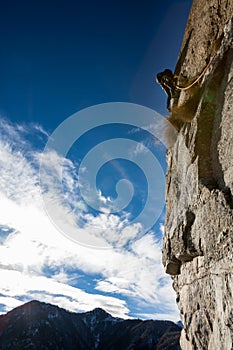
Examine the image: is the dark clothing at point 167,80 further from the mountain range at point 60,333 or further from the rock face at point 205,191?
the mountain range at point 60,333

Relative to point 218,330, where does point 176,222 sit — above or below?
above

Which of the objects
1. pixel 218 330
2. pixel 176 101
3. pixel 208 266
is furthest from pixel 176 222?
pixel 176 101

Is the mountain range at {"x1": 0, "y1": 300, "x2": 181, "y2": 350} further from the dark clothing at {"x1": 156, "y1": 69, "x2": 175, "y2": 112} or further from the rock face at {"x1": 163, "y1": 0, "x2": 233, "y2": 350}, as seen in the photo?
the dark clothing at {"x1": 156, "y1": 69, "x2": 175, "y2": 112}

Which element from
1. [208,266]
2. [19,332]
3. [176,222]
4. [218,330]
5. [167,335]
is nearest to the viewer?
[218,330]

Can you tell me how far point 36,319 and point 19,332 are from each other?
13.2 metres

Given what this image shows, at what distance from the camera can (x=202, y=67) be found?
32.1 feet

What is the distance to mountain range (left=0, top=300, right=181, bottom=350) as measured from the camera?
153000mm

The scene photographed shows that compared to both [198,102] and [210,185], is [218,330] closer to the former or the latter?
[210,185]

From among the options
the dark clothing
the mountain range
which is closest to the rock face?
the dark clothing

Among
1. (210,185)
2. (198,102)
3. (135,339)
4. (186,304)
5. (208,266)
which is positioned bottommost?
(135,339)

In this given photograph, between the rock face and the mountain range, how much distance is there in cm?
16194

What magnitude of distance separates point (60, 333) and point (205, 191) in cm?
18992

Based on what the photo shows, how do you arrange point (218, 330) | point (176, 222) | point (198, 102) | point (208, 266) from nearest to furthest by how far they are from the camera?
point (218, 330), point (208, 266), point (198, 102), point (176, 222)

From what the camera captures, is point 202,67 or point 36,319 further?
point 36,319
